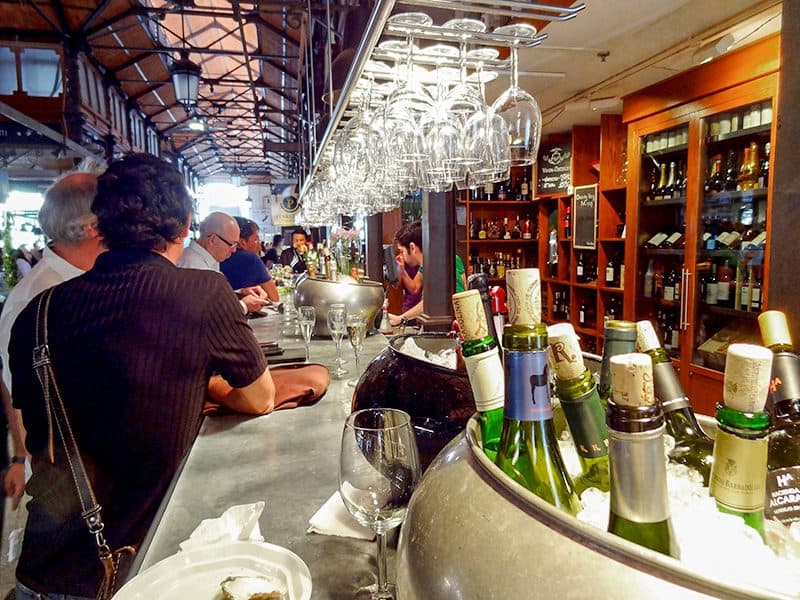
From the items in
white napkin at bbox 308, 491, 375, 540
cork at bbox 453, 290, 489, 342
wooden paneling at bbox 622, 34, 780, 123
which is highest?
wooden paneling at bbox 622, 34, 780, 123

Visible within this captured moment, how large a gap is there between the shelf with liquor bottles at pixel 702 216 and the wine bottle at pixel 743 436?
109 inches

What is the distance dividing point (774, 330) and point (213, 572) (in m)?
0.71

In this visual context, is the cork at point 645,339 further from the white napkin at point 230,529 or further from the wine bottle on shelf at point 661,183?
the wine bottle on shelf at point 661,183

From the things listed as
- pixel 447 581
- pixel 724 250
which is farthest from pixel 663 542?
pixel 724 250

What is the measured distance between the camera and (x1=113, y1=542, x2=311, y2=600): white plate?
62 cm

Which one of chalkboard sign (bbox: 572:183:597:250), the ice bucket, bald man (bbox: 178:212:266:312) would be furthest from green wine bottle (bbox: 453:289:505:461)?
chalkboard sign (bbox: 572:183:597:250)

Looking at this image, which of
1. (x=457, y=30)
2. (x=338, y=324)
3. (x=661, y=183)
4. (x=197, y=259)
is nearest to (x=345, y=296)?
(x=338, y=324)

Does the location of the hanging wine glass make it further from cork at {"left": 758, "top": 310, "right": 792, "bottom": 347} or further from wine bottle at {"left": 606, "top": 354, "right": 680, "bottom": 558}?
wine bottle at {"left": 606, "top": 354, "right": 680, "bottom": 558}

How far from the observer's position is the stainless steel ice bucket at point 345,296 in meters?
2.35

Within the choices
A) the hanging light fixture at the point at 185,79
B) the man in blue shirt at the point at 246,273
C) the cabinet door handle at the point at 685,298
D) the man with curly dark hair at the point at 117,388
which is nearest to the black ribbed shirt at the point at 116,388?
the man with curly dark hair at the point at 117,388

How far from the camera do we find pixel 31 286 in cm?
185

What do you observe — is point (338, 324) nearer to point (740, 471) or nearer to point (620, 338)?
point (620, 338)

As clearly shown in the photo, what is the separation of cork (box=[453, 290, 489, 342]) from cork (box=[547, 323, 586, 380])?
0.21 ft

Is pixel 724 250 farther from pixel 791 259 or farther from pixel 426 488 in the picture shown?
pixel 426 488
